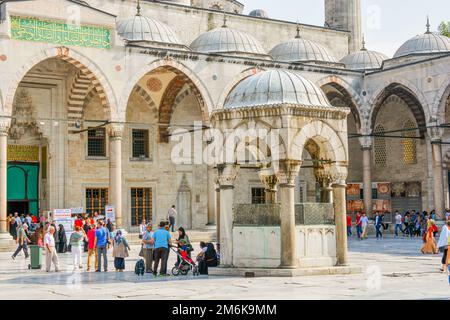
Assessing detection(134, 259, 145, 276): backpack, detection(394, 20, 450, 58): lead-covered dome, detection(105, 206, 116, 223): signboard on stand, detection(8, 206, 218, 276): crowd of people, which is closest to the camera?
detection(8, 206, 218, 276): crowd of people

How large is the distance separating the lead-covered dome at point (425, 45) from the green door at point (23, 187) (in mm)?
15031

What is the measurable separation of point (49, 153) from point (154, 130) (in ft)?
13.3

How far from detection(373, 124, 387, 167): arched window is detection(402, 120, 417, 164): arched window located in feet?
3.10

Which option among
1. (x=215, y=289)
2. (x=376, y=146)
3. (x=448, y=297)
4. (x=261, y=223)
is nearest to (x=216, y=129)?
(x=261, y=223)

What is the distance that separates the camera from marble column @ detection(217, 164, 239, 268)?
1149cm

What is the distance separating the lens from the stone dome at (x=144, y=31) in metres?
23.0

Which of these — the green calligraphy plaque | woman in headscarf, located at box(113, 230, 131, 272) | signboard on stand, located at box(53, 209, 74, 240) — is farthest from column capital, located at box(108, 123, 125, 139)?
woman in headscarf, located at box(113, 230, 131, 272)

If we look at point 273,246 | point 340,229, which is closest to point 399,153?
point 340,229

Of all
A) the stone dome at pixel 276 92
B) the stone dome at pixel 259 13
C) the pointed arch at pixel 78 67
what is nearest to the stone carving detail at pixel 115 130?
the pointed arch at pixel 78 67

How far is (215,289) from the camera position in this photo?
933cm

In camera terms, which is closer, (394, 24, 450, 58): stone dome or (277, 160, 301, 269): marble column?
(277, 160, 301, 269): marble column

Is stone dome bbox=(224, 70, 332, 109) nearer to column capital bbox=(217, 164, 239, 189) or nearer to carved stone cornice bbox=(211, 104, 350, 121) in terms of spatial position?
carved stone cornice bbox=(211, 104, 350, 121)

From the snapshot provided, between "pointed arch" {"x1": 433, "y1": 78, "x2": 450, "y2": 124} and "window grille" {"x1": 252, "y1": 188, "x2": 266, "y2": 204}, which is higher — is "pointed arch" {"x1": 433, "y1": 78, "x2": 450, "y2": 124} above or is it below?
above

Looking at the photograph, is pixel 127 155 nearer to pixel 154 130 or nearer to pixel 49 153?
pixel 154 130
